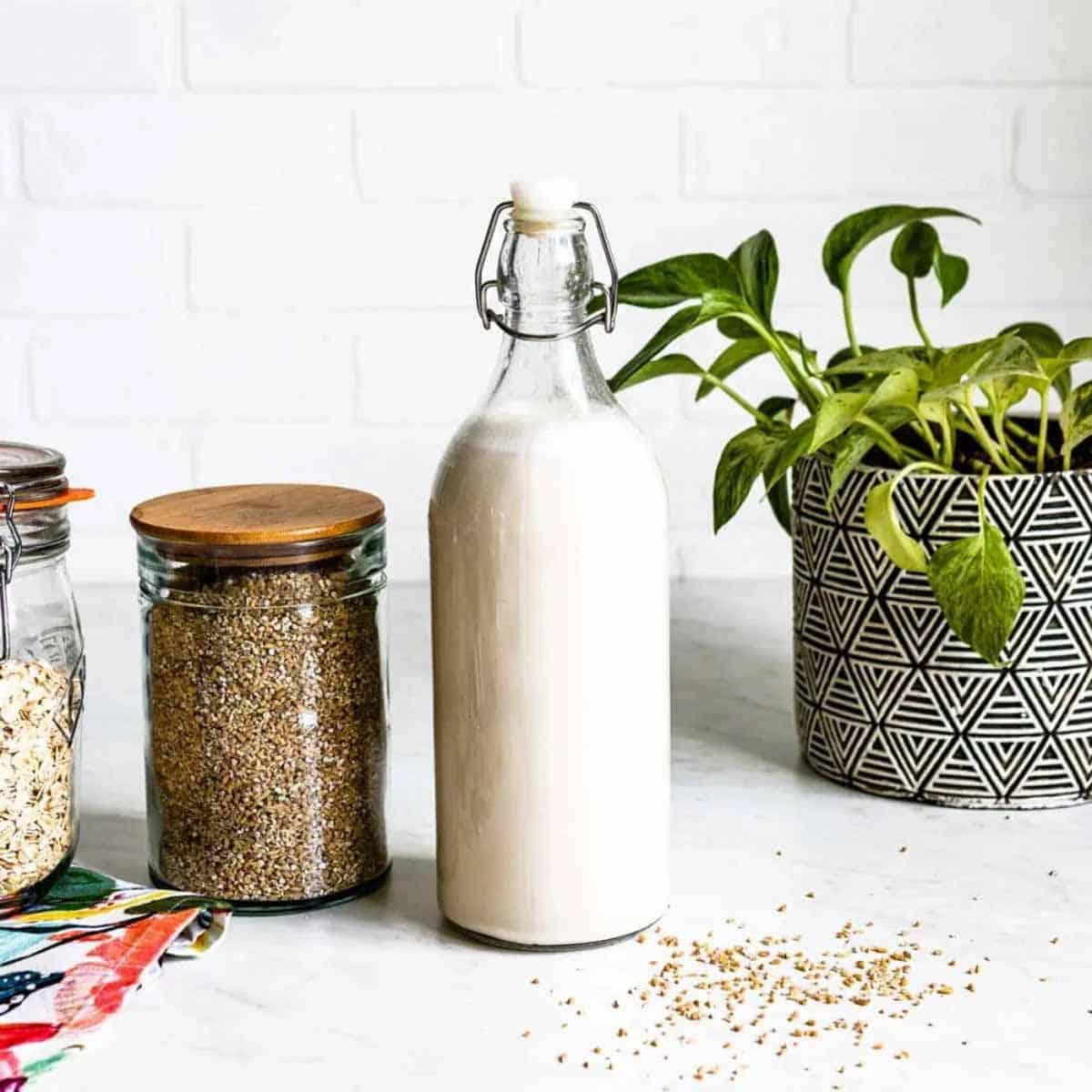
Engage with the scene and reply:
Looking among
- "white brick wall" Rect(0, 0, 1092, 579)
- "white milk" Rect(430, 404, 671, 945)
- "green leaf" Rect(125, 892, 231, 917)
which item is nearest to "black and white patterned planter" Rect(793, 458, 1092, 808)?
"white milk" Rect(430, 404, 671, 945)

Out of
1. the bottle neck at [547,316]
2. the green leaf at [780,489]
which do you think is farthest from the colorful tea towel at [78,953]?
the green leaf at [780,489]

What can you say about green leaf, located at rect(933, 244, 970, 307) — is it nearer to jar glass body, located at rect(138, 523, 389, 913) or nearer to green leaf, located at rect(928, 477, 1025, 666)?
green leaf, located at rect(928, 477, 1025, 666)

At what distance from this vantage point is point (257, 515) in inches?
33.2

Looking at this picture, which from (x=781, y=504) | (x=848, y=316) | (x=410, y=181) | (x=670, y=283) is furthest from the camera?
(x=410, y=181)

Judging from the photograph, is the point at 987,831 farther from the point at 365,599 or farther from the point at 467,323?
the point at 467,323

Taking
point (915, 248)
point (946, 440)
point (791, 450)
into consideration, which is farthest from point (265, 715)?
point (915, 248)

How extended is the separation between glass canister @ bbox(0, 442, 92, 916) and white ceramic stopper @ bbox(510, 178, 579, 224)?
0.26 meters

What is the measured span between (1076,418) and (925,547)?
128 mm

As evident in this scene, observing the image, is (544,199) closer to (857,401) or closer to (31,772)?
(857,401)

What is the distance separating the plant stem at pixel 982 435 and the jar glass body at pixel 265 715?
1.13 feet

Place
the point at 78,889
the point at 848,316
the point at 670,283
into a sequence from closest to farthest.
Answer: the point at 78,889 → the point at 670,283 → the point at 848,316

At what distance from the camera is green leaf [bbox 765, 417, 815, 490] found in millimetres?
942

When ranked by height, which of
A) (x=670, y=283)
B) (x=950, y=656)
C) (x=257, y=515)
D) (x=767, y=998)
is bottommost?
(x=767, y=998)

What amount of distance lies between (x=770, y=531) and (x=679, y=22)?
1.64ft
